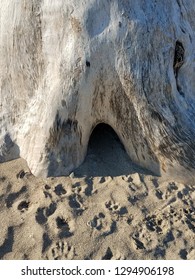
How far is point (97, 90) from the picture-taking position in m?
3.46

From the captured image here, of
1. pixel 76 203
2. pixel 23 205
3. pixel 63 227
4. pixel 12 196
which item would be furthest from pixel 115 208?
pixel 12 196

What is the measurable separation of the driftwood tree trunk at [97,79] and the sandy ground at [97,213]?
5.0 inches

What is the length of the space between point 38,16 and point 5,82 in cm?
67

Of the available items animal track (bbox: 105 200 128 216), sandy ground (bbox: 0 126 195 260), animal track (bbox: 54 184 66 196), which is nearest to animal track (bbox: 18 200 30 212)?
sandy ground (bbox: 0 126 195 260)

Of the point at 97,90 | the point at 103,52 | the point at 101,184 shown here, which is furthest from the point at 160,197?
the point at 103,52

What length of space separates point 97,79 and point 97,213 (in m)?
0.97

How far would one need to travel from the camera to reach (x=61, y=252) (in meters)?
3.12

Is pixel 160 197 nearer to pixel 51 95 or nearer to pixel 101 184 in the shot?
pixel 101 184

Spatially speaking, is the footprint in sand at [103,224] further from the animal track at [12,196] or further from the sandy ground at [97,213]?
the animal track at [12,196]

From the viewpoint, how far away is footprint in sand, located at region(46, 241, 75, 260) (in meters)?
3.09

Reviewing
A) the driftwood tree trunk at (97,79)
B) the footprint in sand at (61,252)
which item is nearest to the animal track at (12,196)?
the driftwood tree trunk at (97,79)

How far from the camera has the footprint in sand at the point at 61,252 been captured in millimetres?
3088

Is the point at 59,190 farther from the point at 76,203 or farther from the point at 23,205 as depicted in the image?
the point at 23,205
